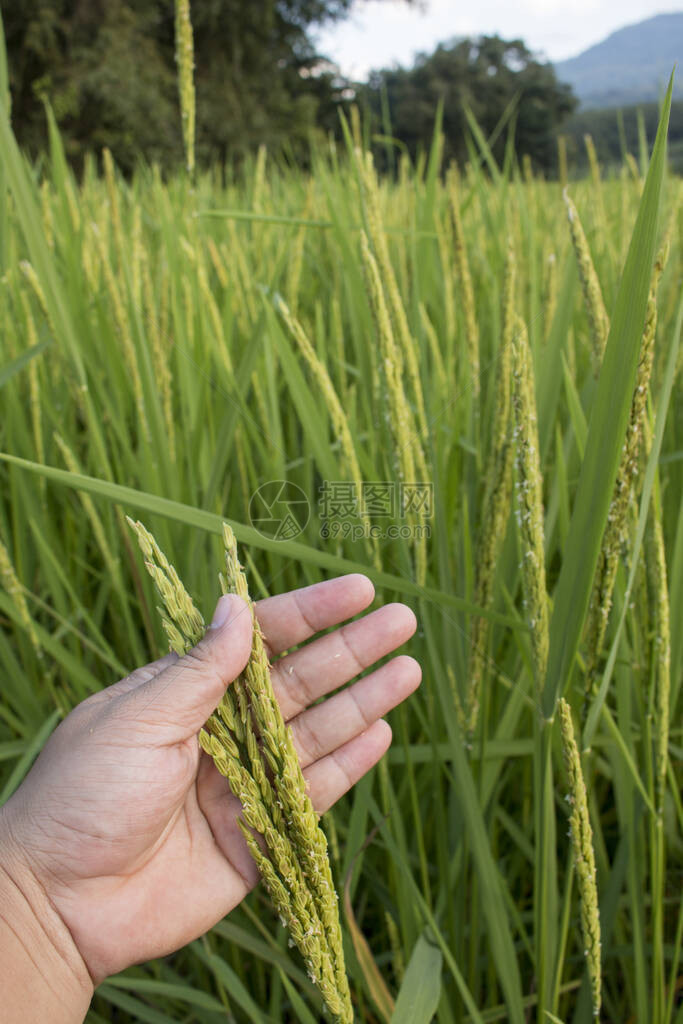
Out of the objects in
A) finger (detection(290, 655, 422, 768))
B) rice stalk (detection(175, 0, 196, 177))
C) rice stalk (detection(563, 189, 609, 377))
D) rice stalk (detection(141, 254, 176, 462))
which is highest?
rice stalk (detection(175, 0, 196, 177))

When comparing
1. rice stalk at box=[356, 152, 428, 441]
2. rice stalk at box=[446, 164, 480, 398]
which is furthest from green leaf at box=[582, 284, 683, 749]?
rice stalk at box=[446, 164, 480, 398]

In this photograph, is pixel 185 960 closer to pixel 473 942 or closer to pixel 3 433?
pixel 473 942

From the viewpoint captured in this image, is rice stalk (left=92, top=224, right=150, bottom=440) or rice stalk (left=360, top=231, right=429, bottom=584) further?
rice stalk (left=92, top=224, right=150, bottom=440)

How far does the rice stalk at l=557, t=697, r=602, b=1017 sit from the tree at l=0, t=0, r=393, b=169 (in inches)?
334

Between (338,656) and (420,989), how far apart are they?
305 mm

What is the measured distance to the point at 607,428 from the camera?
47 cm

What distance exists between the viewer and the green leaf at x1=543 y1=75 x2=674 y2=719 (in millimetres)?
445

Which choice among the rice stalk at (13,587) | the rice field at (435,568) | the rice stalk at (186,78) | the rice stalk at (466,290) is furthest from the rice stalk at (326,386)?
the rice stalk at (186,78)

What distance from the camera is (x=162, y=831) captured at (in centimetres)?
68

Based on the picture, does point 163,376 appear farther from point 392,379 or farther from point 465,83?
point 465,83

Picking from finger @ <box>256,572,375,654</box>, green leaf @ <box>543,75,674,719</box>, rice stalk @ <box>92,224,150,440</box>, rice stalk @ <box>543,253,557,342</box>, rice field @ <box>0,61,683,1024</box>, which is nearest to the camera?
green leaf @ <box>543,75,674,719</box>

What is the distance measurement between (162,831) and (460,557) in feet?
1.41

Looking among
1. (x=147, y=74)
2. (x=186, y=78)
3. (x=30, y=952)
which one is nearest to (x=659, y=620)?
(x=30, y=952)

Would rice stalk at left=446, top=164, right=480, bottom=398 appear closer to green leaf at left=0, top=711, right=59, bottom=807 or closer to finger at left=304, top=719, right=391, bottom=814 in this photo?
finger at left=304, top=719, right=391, bottom=814
